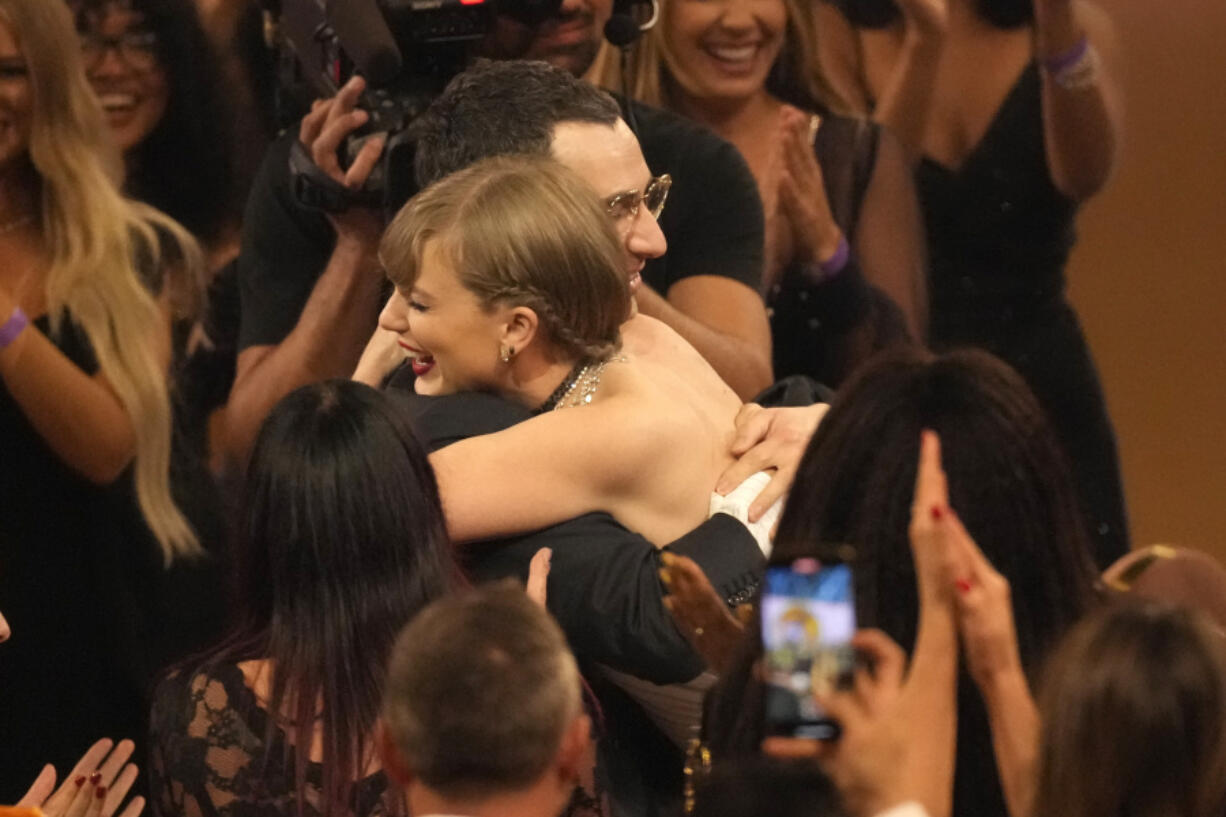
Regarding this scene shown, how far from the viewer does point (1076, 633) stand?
1326mm

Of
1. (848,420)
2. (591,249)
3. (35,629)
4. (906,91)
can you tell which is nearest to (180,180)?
(35,629)

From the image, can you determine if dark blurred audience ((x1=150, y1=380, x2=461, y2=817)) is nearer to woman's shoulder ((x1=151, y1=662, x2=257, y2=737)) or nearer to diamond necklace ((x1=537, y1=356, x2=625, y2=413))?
woman's shoulder ((x1=151, y1=662, x2=257, y2=737))

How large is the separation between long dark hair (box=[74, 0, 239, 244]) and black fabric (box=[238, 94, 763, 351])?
0.11 metres

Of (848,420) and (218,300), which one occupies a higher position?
(848,420)

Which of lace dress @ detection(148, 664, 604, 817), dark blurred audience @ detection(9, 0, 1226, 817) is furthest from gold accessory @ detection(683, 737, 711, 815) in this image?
lace dress @ detection(148, 664, 604, 817)

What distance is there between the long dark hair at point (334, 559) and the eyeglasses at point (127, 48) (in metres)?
2.08

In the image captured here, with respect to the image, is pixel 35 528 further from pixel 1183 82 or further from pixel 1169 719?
pixel 1169 719

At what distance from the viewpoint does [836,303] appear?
3.62 metres

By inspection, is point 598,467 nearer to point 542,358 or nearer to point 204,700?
point 542,358

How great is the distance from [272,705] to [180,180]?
220 centimetres

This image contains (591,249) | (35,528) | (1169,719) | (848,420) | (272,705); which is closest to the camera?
(1169,719)

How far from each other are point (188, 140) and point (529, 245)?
6.26 ft

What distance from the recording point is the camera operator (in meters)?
3.20

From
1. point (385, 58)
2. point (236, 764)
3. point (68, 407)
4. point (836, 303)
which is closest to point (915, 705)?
point (236, 764)
